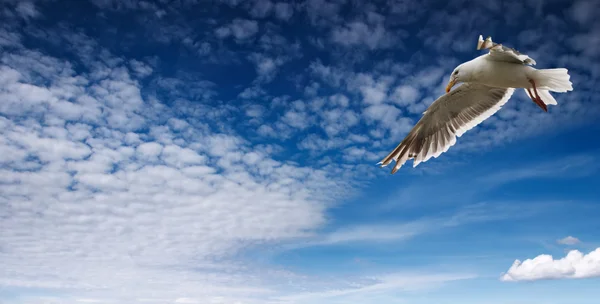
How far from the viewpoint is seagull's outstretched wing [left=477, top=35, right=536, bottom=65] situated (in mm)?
7785

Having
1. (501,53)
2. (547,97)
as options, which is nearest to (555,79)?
(547,97)

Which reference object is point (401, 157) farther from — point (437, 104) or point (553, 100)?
point (553, 100)

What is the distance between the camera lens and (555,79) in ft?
31.3

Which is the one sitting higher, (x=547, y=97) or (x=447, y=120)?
(x=447, y=120)

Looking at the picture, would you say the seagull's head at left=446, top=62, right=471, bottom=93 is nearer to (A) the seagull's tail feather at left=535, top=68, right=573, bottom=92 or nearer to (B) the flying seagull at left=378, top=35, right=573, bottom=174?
(B) the flying seagull at left=378, top=35, right=573, bottom=174

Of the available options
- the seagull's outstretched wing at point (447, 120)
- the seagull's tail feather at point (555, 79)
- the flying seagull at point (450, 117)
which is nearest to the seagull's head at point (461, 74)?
the flying seagull at point (450, 117)

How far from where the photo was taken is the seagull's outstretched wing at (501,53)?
7785 millimetres

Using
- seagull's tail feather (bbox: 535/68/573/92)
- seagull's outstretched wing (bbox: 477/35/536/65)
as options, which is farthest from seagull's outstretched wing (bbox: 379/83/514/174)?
seagull's outstretched wing (bbox: 477/35/536/65)

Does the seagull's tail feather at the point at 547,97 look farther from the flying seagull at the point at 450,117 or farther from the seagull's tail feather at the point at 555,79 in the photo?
the seagull's tail feather at the point at 555,79

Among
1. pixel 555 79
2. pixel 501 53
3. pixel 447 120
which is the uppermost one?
pixel 447 120

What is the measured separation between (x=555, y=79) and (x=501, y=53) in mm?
1575

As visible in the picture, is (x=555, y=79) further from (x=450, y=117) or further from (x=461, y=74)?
(x=450, y=117)

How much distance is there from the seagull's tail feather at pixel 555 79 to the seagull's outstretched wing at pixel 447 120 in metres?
2.35

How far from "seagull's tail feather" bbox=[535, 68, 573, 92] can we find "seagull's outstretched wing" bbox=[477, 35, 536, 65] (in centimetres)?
64
